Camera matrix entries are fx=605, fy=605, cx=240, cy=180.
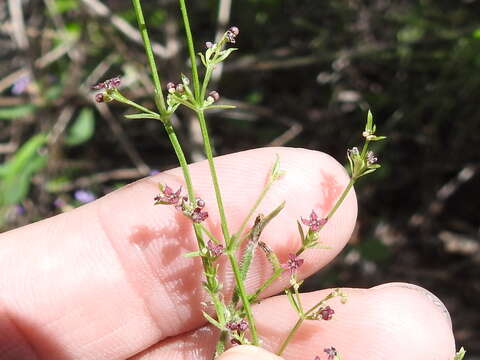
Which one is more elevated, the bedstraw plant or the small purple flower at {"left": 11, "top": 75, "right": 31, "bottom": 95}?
the bedstraw plant

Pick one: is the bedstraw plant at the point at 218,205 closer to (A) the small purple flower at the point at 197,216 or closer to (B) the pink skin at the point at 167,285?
(A) the small purple flower at the point at 197,216

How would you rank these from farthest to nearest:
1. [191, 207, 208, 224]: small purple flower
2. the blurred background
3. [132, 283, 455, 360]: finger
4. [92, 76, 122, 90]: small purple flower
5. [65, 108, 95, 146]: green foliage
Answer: [65, 108, 95, 146]: green foliage
the blurred background
[132, 283, 455, 360]: finger
[191, 207, 208, 224]: small purple flower
[92, 76, 122, 90]: small purple flower

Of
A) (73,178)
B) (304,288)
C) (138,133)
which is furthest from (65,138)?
(304,288)

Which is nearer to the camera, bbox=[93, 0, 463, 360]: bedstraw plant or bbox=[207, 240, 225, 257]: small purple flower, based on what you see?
bbox=[93, 0, 463, 360]: bedstraw plant

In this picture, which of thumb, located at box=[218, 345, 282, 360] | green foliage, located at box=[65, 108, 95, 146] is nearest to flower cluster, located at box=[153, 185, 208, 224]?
thumb, located at box=[218, 345, 282, 360]

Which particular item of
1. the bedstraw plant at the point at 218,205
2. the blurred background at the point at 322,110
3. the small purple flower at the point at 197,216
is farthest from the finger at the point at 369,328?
the blurred background at the point at 322,110

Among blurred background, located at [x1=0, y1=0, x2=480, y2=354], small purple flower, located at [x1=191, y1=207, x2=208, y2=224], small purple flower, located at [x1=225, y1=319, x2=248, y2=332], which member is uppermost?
small purple flower, located at [x1=191, y1=207, x2=208, y2=224]

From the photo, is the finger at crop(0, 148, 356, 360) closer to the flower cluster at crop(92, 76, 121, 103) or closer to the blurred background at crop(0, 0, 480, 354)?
the flower cluster at crop(92, 76, 121, 103)
